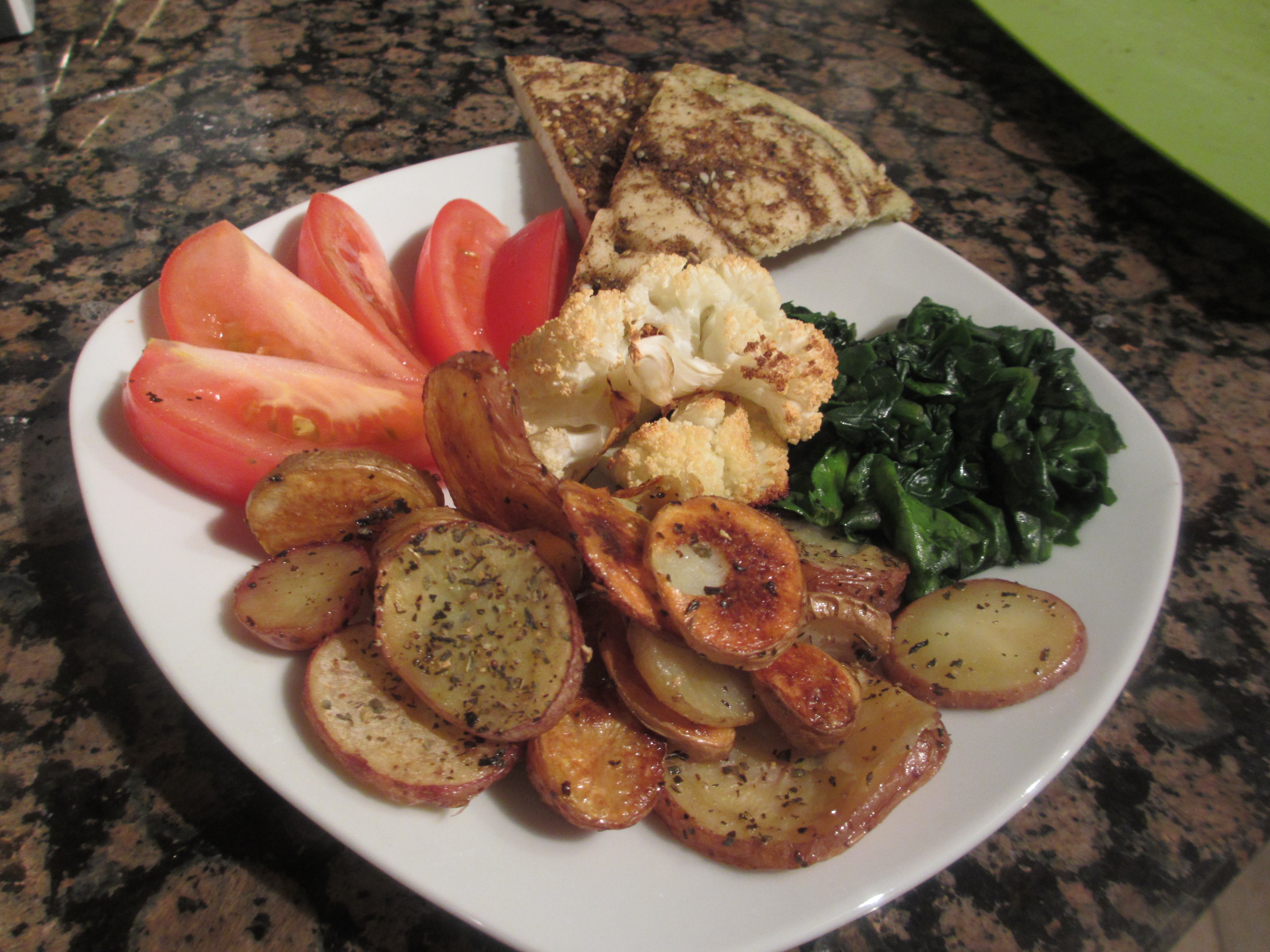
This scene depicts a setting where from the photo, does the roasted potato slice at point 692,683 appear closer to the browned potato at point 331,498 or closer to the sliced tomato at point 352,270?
the browned potato at point 331,498

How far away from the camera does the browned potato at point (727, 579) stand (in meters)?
1.02

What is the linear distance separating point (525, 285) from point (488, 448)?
711mm

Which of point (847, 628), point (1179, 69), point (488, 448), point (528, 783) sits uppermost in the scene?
point (1179, 69)

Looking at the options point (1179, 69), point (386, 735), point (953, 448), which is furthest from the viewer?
point (1179, 69)

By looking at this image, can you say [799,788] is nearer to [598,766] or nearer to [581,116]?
[598,766]

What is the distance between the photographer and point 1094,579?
1.38 metres

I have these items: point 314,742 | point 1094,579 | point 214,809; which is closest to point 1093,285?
point 1094,579

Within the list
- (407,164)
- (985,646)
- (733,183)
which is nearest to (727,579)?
(985,646)

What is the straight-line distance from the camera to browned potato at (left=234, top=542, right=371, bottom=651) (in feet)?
3.66

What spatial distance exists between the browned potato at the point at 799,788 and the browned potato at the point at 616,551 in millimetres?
248

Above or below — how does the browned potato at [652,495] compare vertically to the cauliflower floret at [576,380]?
below

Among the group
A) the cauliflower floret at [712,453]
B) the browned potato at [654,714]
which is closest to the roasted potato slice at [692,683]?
the browned potato at [654,714]

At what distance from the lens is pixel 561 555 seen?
1.18 meters

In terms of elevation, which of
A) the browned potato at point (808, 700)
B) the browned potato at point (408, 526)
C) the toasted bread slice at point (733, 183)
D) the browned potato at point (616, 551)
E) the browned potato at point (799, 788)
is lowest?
the browned potato at point (799, 788)
